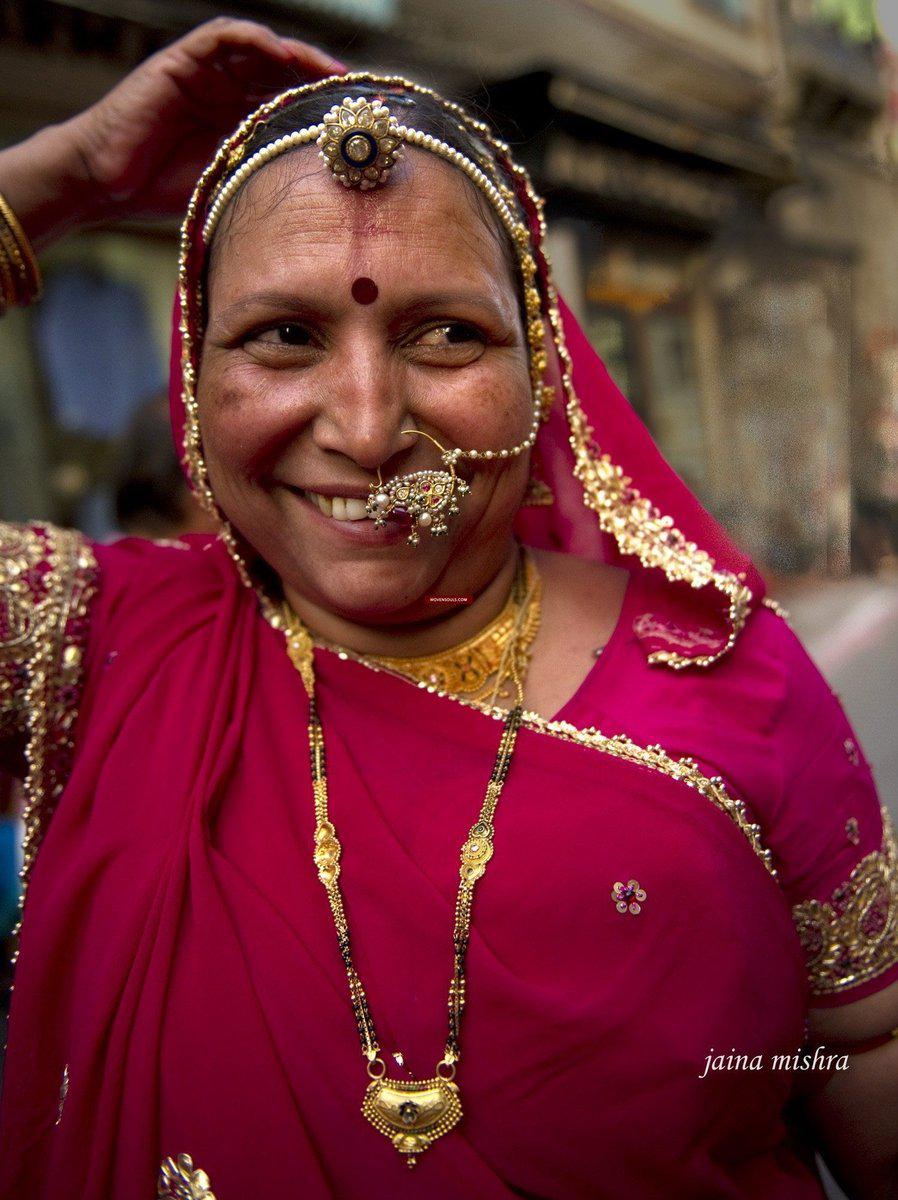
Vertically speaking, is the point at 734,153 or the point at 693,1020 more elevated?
the point at 734,153

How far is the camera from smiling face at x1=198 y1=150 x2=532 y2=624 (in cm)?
121

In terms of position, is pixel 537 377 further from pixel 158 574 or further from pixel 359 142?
pixel 158 574

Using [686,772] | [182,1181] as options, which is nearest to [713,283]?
[686,772]

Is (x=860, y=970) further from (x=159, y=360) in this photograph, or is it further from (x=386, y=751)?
(x=159, y=360)

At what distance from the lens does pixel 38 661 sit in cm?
146

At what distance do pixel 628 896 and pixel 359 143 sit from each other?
105 cm

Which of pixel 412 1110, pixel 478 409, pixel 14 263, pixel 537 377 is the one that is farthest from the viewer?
pixel 14 263

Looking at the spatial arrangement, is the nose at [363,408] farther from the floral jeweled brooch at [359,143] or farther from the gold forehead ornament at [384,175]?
the floral jeweled brooch at [359,143]

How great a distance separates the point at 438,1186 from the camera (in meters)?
1.17

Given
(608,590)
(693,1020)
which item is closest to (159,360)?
(608,590)

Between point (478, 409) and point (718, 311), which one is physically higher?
point (718, 311)

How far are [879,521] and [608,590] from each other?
9.19 ft

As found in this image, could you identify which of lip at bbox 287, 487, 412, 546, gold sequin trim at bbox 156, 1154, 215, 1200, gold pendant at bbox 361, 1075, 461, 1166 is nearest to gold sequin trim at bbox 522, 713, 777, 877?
lip at bbox 287, 487, 412, 546

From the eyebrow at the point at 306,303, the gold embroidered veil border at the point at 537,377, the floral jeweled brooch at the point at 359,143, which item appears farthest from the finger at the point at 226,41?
the eyebrow at the point at 306,303
